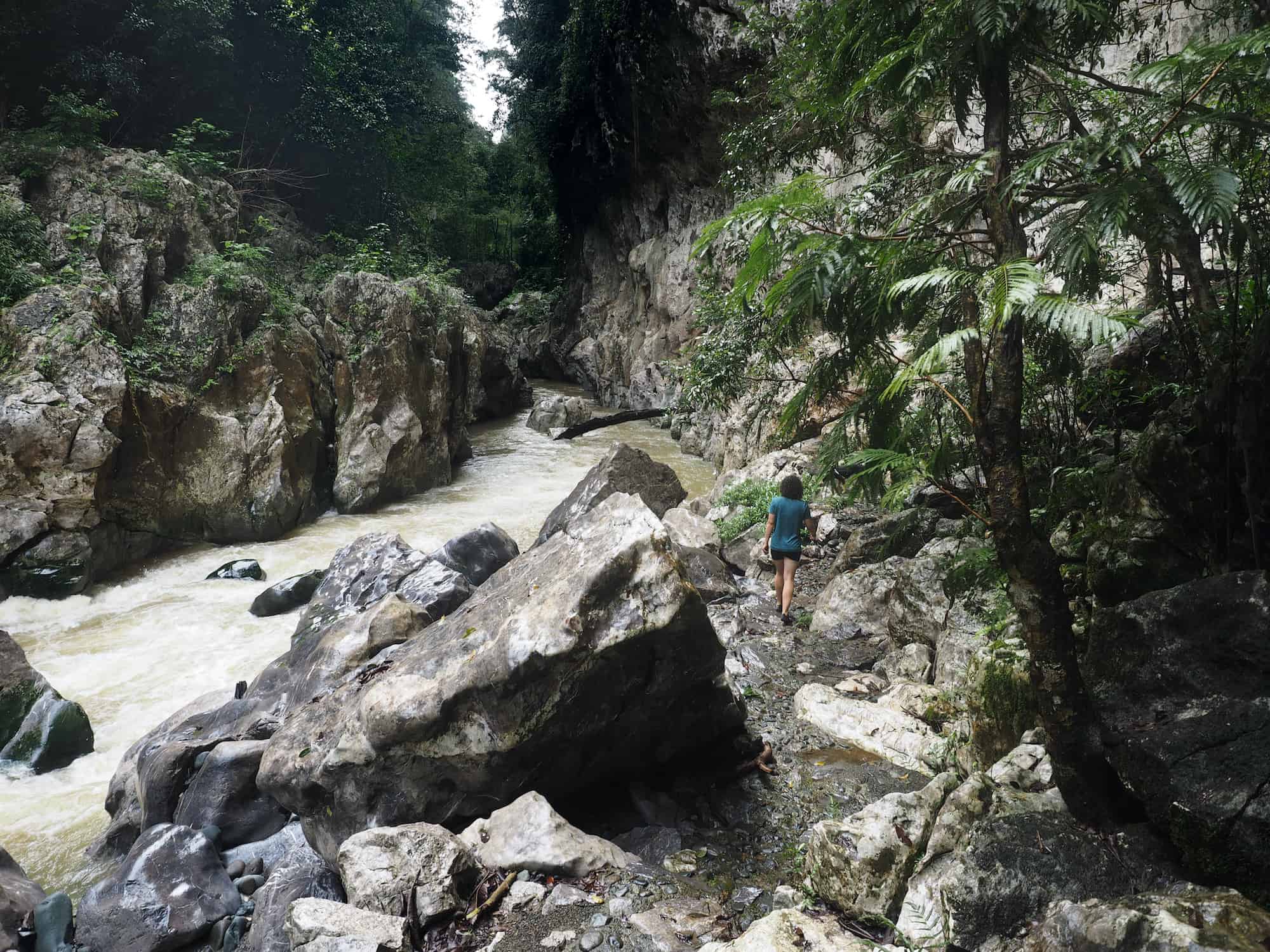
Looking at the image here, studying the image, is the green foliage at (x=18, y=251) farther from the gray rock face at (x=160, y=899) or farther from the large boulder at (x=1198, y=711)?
the large boulder at (x=1198, y=711)

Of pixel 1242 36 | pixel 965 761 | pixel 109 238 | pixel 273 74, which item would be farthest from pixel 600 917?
pixel 273 74

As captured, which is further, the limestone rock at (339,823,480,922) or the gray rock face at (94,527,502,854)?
the gray rock face at (94,527,502,854)

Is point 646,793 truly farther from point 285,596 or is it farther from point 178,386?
point 178,386

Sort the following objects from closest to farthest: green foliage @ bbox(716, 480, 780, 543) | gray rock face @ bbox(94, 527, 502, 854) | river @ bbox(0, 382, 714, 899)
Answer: gray rock face @ bbox(94, 527, 502, 854) < river @ bbox(0, 382, 714, 899) < green foliage @ bbox(716, 480, 780, 543)

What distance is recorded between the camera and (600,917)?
3102 mm

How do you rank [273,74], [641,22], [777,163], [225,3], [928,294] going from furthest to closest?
[641,22], [273,74], [225,3], [777,163], [928,294]

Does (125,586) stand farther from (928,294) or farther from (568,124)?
(568,124)

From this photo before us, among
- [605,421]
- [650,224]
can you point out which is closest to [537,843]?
[605,421]

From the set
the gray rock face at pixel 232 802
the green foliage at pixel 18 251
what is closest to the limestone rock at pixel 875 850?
the gray rock face at pixel 232 802

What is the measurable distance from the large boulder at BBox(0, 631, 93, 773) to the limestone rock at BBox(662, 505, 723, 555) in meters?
6.17

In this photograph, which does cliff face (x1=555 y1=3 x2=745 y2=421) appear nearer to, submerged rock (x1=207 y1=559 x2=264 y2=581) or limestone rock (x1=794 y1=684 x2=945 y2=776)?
submerged rock (x1=207 y1=559 x2=264 y2=581)

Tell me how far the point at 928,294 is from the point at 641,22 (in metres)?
22.7

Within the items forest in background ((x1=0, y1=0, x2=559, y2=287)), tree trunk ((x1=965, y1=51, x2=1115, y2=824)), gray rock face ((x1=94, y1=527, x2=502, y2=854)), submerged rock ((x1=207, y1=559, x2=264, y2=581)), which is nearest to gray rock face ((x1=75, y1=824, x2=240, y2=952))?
gray rock face ((x1=94, y1=527, x2=502, y2=854))

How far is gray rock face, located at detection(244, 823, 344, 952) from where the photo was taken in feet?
12.1
